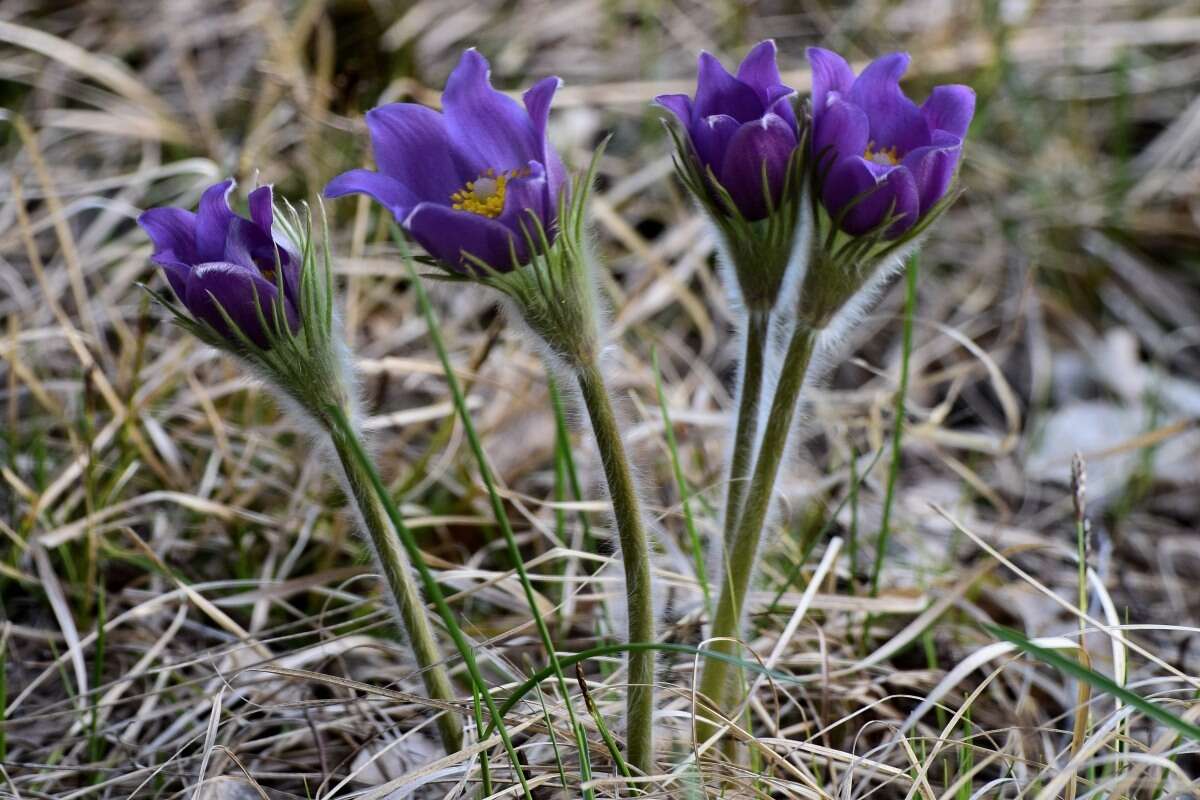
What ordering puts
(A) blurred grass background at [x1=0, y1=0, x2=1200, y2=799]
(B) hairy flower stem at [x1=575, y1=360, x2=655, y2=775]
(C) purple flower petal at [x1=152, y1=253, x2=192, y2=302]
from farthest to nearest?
(A) blurred grass background at [x1=0, y1=0, x2=1200, y2=799] → (B) hairy flower stem at [x1=575, y1=360, x2=655, y2=775] → (C) purple flower petal at [x1=152, y1=253, x2=192, y2=302]

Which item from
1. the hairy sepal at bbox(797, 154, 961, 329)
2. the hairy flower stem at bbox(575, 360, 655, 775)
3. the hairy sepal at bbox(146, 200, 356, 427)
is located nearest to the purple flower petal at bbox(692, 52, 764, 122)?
the hairy sepal at bbox(797, 154, 961, 329)

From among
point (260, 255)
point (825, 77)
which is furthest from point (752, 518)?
point (260, 255)

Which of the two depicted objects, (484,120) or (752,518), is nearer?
(484,120)

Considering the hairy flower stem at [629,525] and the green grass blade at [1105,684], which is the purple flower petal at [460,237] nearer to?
the hairy flower stem at [629,525]

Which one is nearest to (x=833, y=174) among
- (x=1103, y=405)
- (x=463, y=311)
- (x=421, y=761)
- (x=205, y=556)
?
(x=421, y=761)

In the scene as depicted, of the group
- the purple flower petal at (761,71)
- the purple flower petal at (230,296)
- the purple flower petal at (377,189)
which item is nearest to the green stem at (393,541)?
the purple flower petal at (230,296)

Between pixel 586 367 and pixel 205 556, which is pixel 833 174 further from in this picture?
pixel 205 556

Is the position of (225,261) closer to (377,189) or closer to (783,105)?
(377,189)

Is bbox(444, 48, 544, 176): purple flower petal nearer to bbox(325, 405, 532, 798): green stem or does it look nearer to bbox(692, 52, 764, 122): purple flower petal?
bbox(692, 52, 764, 122): purple flower petal
